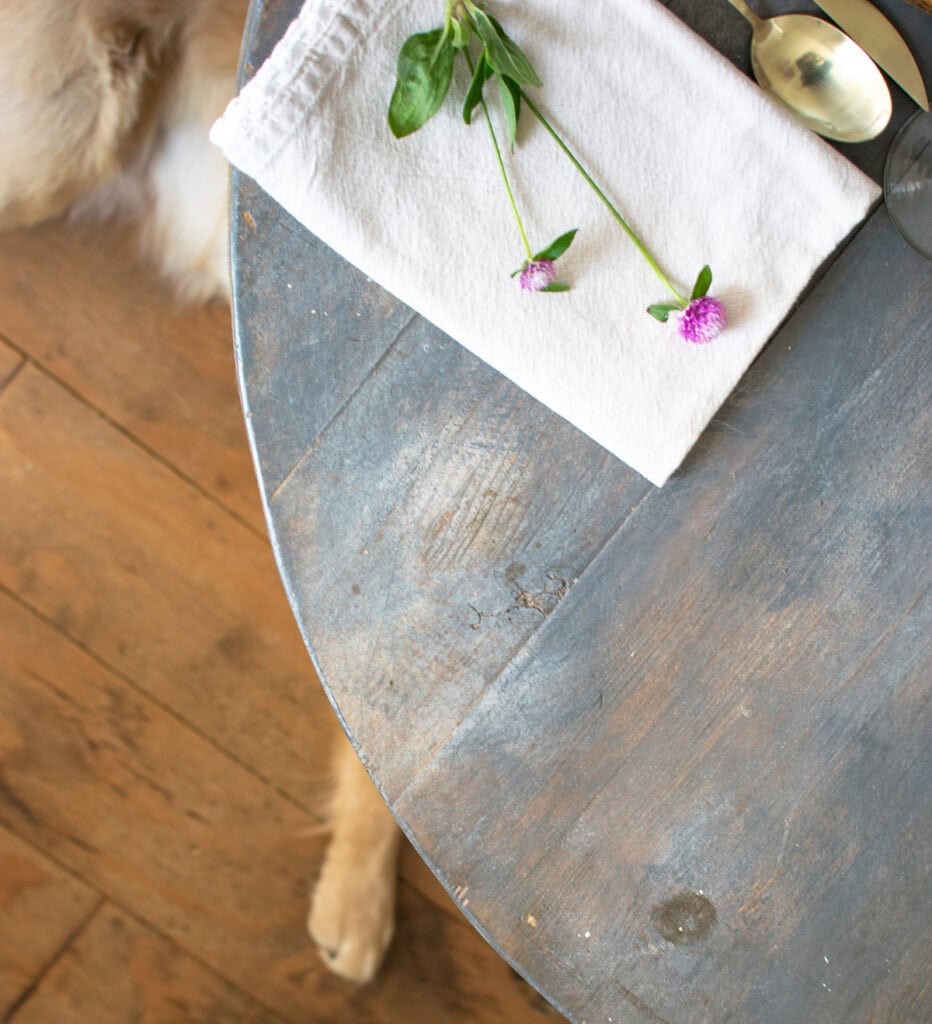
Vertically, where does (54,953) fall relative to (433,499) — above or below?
below

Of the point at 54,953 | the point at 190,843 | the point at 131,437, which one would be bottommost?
the point at 54,953

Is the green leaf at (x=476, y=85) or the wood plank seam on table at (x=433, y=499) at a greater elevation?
the green leaf at (x=476, y=85)

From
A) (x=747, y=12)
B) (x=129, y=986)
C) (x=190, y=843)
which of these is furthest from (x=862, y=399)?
(x=129, y=986)

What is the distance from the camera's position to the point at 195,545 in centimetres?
103

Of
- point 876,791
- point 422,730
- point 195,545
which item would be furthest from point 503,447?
point 195,545

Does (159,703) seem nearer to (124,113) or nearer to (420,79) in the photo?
(124,113)

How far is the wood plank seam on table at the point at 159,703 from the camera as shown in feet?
Result: 3.39

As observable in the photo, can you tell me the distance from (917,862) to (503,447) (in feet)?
1.16

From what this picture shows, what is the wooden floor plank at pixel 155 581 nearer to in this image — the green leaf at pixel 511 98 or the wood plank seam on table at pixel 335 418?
the wood plank seam on table at pixel 335 418

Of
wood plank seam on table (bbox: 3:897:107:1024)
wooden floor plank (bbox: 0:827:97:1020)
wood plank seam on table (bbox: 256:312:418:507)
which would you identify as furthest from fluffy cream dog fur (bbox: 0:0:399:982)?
wood plank seam on table (bbox: 3:897:107:1024)

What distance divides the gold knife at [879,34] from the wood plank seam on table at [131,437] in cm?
74

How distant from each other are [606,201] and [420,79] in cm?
12

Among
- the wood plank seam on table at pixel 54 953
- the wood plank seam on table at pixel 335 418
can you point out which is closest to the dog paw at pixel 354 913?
the wood plank seam on table at pixel 54 953

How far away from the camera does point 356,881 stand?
0.98 meters
